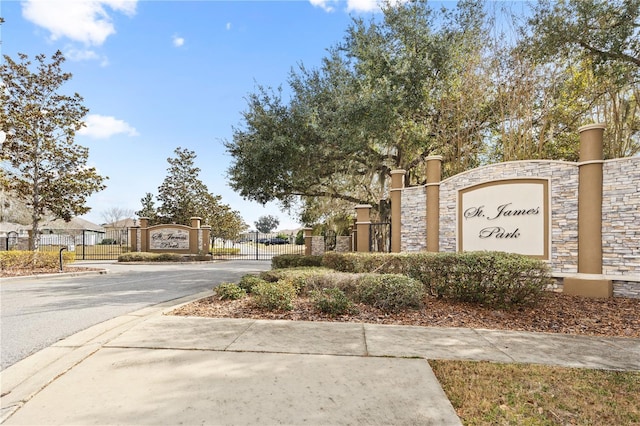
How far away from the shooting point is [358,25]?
40.5 feet

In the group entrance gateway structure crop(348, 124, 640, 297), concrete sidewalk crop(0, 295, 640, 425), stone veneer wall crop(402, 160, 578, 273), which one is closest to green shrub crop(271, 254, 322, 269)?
entrance gateway structure crop(348, 124, 640, 297)

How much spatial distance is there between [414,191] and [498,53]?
210 inches

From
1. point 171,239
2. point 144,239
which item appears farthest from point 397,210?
point 144,239

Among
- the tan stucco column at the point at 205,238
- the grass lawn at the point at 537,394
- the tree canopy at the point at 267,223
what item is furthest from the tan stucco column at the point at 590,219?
the tree canopy at the point at 267,223

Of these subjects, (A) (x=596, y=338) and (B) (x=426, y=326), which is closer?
(A) (x=596, y=338)

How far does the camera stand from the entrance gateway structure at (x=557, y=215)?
7.12 metres

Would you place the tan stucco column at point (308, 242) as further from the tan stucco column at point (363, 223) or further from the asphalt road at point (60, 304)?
the asphalt road at point (60, 304)

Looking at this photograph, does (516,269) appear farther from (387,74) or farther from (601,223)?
(387,74)

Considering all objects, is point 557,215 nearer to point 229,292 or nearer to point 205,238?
point 229,292

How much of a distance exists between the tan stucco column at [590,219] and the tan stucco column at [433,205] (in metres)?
3.21

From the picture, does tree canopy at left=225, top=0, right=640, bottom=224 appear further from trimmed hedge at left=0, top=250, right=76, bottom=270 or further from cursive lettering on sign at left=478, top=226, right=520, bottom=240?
trimmed hedge at left=0, top=250, right=76, bottom=270

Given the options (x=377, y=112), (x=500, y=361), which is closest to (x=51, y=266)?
(x=377, y=112)

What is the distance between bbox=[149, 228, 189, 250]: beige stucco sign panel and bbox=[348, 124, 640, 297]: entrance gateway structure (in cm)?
1729

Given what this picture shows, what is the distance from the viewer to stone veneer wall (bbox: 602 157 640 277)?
7008mm
